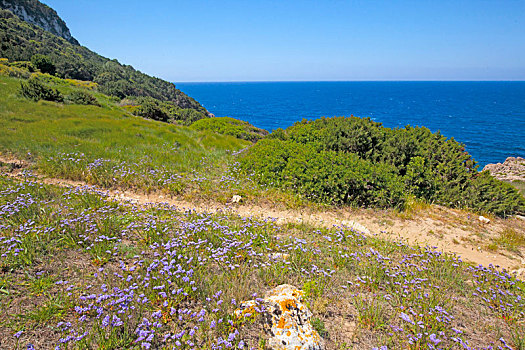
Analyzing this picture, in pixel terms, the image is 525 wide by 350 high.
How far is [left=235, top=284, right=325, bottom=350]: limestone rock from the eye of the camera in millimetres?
3105

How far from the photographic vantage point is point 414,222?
773 centimetres

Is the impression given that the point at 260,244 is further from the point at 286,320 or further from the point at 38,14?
the point at 38,14

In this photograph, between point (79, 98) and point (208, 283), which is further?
point (79, 98)

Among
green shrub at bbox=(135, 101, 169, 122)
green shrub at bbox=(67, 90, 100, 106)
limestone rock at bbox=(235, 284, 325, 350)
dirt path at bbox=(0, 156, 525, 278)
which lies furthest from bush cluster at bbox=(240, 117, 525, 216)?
green shrub at bbox=(135, 101, 169, 122)

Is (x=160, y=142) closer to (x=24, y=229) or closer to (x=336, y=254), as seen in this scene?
(x=24, y=229)

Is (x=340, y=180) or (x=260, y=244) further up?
(x=340, y=180)

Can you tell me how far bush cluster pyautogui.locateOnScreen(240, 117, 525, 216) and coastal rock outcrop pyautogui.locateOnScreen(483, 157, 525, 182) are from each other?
1236 cm

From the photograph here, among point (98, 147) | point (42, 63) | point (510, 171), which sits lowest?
point (510, 171)

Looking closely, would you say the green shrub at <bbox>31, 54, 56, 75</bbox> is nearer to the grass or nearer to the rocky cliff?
the grass

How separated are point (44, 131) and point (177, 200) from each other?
8.13 m

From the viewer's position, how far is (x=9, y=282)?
3766 millimetres

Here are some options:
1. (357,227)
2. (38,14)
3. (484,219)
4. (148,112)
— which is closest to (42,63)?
(148,112)

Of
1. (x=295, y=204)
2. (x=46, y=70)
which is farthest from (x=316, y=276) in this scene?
(x=46, y=70)

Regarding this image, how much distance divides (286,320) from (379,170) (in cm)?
654
